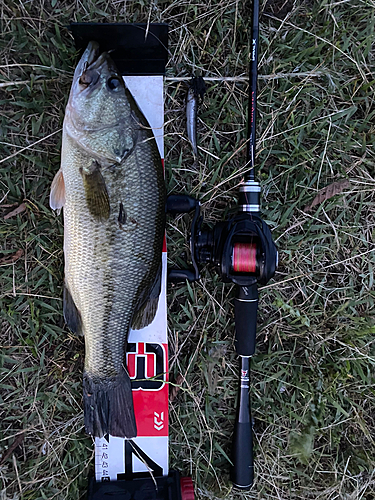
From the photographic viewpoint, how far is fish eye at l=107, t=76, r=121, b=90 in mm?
1838

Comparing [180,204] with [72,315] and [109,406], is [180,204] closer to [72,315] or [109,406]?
[72,315]

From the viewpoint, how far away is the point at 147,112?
7.12 ft

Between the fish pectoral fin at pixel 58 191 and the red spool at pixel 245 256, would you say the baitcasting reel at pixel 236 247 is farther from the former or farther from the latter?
the fish pectoral fin at pixel 58 191

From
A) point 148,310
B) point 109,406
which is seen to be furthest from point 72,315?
point 109,406

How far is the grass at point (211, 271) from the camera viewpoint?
218 centimetres

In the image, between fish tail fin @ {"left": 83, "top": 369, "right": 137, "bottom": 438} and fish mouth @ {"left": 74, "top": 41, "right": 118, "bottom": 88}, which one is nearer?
fish mouth @ {"left": 74, "top": 41, "right": 118, "bottom": 88}

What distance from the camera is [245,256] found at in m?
1.89

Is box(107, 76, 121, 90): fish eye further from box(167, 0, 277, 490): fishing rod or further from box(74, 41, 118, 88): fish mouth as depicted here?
box(167, 0, 277, 490): fishing rod

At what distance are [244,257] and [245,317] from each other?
419mm

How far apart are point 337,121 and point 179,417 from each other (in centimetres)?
224

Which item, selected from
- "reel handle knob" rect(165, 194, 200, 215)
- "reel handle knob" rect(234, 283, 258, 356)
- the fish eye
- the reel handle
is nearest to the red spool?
"reel handle knob" rect(234, 283, 258, 356)

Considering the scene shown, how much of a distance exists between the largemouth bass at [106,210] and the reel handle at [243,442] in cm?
78

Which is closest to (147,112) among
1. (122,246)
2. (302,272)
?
(122,246)

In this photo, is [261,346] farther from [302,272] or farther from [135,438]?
[135,438]
